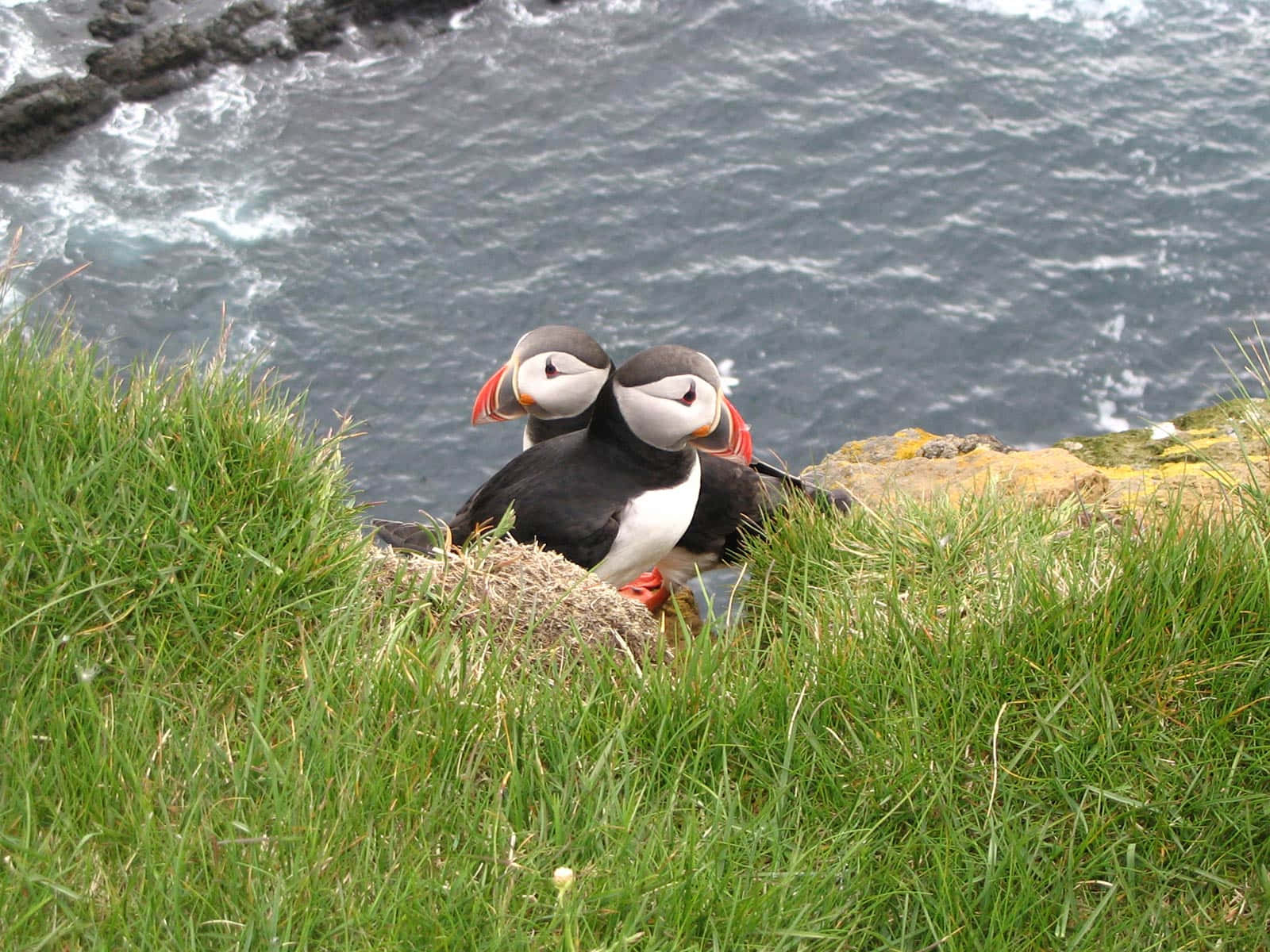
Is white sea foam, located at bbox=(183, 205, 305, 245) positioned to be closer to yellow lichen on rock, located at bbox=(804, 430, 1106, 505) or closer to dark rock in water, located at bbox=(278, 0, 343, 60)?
dark rock in water, located at bbox=(278, 0, 343, 60)

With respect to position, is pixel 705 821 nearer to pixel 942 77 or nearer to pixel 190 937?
pixel 190 937

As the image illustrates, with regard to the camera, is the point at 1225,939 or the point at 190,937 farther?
the point at 1225,939

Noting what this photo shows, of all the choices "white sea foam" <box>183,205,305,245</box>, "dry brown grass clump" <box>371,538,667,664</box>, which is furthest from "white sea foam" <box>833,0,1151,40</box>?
"dry brown grass clump" <box>371,538,667,664</box>

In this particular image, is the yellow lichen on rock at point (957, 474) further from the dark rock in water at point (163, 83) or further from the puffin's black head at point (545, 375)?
the dark rock in water at point (163, 83)

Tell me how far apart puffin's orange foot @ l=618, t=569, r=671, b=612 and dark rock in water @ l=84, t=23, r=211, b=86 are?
1585 centimetres

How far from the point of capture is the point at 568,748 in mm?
3076

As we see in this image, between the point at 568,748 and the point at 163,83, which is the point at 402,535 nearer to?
the point at 568,748

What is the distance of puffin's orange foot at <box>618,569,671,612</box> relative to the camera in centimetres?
684

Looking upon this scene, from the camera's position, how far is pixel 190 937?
2.45 metres

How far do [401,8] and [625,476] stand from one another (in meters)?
17.8

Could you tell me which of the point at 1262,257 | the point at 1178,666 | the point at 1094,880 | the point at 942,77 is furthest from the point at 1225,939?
the point at 942,77

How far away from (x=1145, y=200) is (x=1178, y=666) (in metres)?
16.1

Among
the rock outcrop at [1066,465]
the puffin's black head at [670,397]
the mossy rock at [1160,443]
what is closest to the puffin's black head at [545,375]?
the puffin's black head at [670,397]

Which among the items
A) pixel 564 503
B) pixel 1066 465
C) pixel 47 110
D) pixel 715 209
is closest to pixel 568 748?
pixel 564 503
